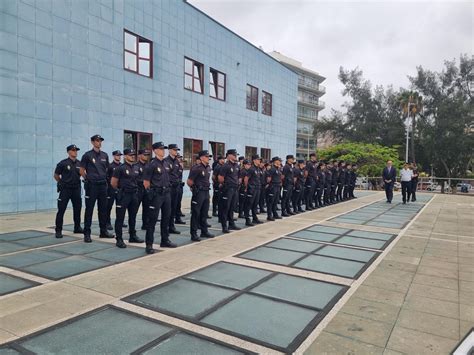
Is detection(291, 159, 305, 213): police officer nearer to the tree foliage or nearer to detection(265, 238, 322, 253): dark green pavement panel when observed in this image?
detection(265, 238, 322, 253): dark green pavement panel

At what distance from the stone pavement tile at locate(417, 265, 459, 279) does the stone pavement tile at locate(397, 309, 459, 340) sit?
1633mm

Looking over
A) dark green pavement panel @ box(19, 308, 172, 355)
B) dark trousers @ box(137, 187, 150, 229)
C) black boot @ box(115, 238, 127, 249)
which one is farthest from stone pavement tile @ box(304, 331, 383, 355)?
black boot @ box(115, 238, 127, 249)

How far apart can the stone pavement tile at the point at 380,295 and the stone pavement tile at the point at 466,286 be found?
0.90 metres

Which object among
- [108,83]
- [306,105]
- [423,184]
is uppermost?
[306,105]

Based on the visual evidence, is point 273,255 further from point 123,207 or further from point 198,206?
point 123,207

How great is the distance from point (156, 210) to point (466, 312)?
445 cm

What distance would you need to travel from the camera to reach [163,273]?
4.78m

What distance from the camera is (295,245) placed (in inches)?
263

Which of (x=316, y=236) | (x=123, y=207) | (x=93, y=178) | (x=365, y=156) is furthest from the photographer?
(x=365, y=156)

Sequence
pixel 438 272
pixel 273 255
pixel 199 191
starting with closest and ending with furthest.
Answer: pixel 438 272
pixel 273 255
pixel 199 191

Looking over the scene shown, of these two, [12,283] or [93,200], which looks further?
[93,200]

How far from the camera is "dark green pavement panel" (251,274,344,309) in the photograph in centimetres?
394

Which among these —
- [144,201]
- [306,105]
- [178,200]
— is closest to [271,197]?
[178,200]

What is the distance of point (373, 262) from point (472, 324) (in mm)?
2146
